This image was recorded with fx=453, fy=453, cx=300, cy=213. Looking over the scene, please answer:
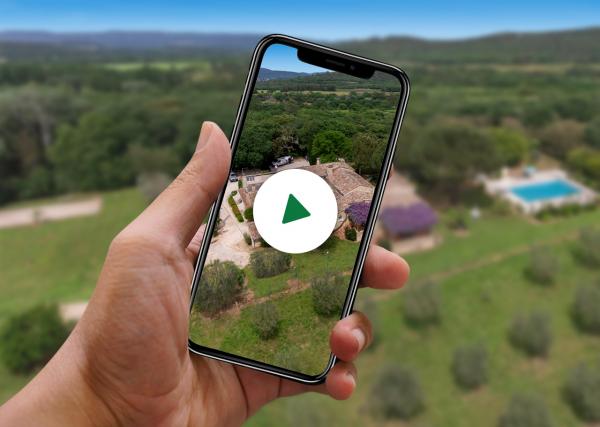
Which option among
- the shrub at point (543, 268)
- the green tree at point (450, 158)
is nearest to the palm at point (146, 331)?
the shrub at point (543, 268)

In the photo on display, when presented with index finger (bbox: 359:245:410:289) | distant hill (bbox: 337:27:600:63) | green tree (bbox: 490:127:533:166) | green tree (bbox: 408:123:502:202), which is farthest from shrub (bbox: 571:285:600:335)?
distant hill (bbox: 337:27:600:63)

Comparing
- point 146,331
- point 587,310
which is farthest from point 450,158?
point 146,331

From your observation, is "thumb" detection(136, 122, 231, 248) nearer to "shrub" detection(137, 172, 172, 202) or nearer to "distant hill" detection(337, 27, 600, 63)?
"shrub" detection(137, 172, 172, 202)

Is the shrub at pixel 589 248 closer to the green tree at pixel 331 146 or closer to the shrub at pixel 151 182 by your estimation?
the shrub at pixel 151 182

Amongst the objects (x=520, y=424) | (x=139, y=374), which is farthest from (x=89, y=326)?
(x=520, y=424)

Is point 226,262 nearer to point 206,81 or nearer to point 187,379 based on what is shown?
point 187,379

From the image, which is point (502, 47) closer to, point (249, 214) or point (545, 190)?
point (545, 190)
